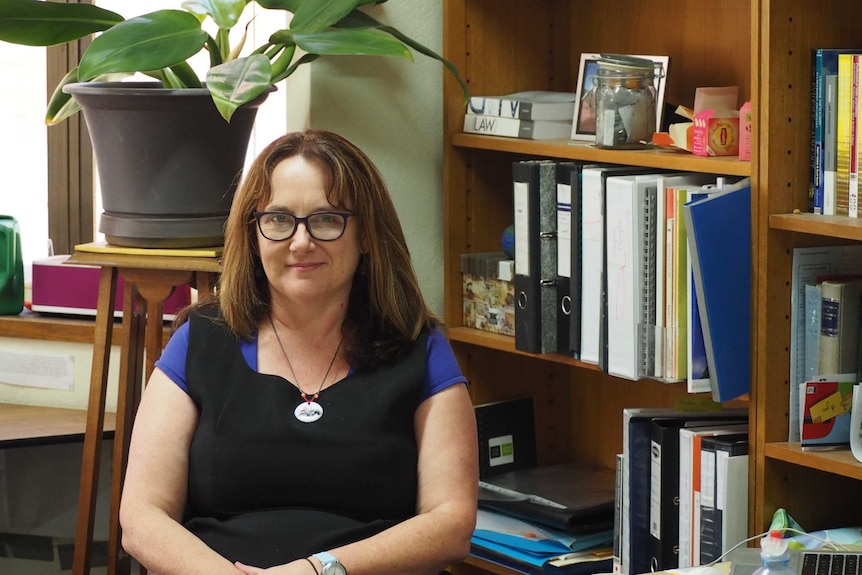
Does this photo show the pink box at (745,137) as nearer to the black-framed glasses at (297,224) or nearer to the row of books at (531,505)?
the black-framed glasses at (297,224)

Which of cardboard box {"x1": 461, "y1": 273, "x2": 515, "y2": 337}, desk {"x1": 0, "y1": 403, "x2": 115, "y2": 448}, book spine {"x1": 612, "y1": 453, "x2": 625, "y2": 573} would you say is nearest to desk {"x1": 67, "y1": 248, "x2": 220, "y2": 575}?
desk {"x1": 0, "y1": 403, "x2": 115, "y2": 448}

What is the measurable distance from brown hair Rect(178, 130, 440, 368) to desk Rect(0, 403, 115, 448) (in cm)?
65

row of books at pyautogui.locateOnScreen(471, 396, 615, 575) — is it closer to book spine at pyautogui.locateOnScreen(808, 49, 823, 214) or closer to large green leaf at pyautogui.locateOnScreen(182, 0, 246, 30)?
book spine at pyautogui.locateOnScreen(808, 49, 823, 214)

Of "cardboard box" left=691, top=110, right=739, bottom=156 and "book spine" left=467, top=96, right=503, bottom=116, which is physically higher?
Result: "book spine" left=467, top=96, right=503, bottom=116

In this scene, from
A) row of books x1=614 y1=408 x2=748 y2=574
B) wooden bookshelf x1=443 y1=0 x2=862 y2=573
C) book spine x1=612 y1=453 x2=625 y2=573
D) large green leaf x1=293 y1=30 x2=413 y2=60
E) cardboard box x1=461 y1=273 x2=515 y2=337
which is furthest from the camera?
cardboard box x1=461 y1=273 x2=515 y2=337

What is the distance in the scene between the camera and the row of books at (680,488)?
A: 188 cm

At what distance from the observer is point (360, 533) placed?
181cm

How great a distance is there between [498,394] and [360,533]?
79 centimetres

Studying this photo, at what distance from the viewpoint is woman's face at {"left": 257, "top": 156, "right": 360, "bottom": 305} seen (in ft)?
6.02

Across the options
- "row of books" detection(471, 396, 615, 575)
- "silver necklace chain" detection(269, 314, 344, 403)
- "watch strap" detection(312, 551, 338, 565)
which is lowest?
"row of books" detection(471, 396, 615, 575)

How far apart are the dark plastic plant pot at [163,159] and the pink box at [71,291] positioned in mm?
462

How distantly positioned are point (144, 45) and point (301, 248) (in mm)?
423

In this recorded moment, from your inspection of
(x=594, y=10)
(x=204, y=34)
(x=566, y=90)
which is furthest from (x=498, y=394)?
(x=204, y=34)

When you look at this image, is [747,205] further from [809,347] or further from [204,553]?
[204,553]
